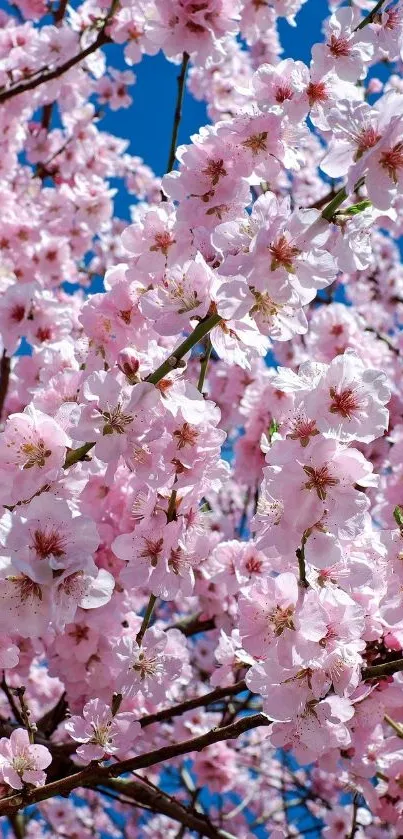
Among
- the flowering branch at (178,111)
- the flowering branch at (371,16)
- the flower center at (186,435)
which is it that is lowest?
the flower center at (186,435)

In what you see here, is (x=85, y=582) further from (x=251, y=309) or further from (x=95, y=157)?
(x=95, y=157)

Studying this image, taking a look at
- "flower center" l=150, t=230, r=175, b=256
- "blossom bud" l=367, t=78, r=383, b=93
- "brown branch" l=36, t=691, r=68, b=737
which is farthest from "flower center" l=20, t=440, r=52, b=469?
"blossom bud" l=367, t=78, r=383, b=93

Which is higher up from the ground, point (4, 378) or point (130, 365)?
point (4, 378)

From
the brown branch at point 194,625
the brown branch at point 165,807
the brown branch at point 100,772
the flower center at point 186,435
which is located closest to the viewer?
the brown branch at point 100,772

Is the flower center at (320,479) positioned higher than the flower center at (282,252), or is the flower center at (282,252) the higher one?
the flower center at (282,252)

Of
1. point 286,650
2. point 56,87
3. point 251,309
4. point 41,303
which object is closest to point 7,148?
point 56,87

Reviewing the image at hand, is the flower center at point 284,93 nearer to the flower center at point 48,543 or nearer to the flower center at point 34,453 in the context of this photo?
the flower center at point 34,453

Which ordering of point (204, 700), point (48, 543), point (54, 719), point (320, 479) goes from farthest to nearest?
point (54, 719) → point (204, 700) → point (320, 479) → point (48, 543)

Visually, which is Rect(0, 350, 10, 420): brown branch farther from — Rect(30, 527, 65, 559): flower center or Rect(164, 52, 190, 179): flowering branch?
Rect(30, 527, 65, 559): flower center

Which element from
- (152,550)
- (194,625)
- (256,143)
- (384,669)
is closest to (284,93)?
(256,143)

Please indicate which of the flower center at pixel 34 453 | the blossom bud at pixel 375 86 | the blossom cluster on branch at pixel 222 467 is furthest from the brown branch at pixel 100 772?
the blossom bud at pixel 375 86

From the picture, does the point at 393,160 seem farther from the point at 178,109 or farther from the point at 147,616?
the point at 178,109

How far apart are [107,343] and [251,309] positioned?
0.68 metres

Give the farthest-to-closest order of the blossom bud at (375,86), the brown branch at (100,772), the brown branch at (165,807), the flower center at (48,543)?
the blossom bud at (375,86)
the brown branch at (165,807)
the brown branch at (100,772)
the flower center at (48,543)
